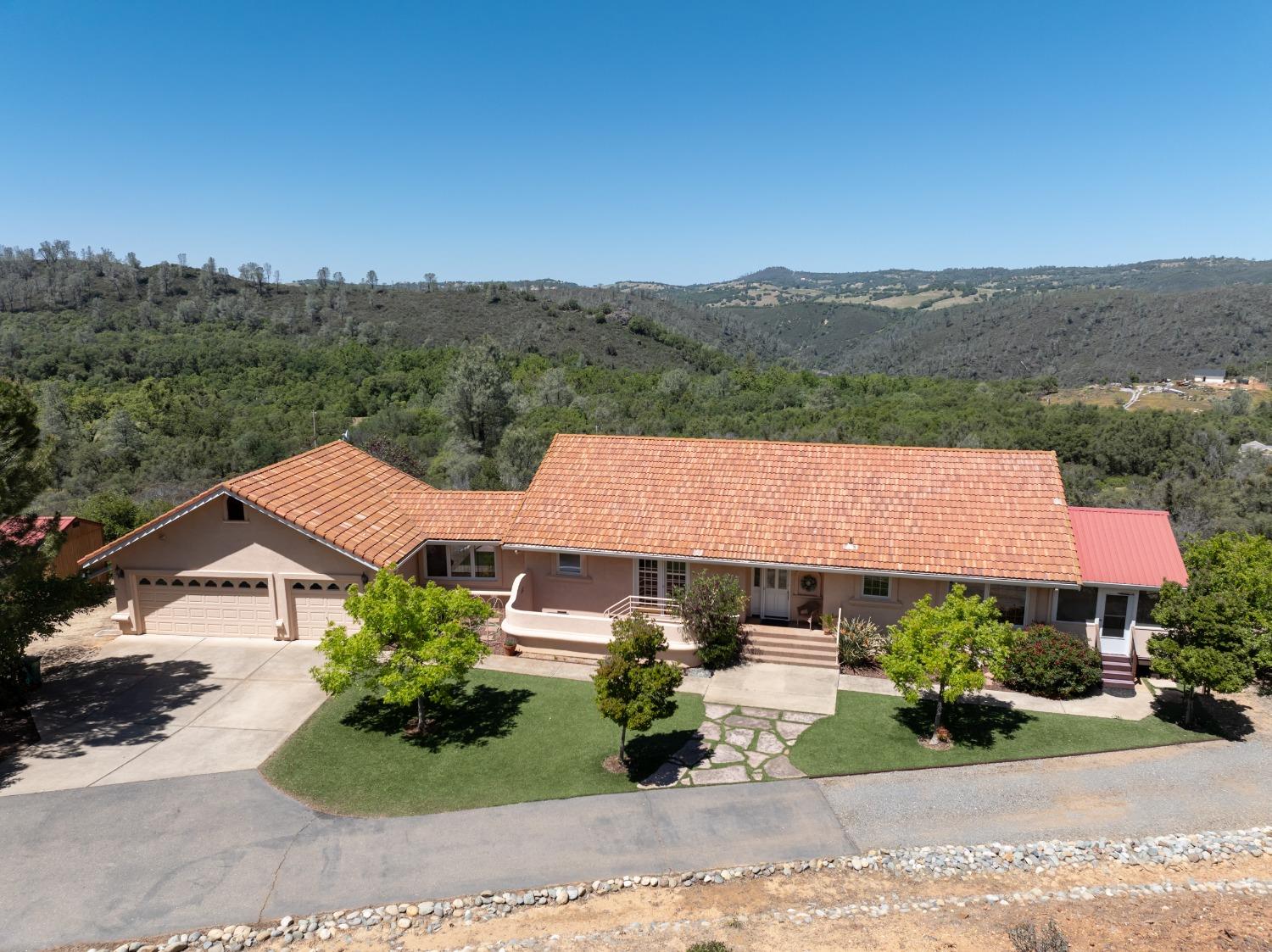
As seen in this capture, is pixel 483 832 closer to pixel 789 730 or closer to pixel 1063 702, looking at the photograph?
pixel 789 730

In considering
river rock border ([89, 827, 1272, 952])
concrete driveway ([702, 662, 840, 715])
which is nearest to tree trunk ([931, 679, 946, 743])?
concrete driveway ([702, 662, 840, 715])

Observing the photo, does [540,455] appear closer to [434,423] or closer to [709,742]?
[434,423]

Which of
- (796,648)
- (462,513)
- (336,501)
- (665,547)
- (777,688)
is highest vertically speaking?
(336,501)

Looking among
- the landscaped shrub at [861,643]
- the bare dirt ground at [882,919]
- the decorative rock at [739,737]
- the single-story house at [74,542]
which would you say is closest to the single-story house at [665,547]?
the landscaped shrub at [861,643]

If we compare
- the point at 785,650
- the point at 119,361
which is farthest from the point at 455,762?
the point at 119,361

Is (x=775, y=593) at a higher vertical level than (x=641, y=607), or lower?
higher

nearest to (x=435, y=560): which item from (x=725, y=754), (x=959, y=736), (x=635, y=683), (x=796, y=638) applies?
(x=796, y=638)

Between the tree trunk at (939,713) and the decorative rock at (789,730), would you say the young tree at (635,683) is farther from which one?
the tree trunk at (939,713)
